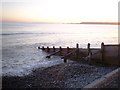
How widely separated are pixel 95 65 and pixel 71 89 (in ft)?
23.0

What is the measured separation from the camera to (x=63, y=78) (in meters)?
15.0

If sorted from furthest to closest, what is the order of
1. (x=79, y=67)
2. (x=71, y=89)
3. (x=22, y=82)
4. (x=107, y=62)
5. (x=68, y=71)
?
(x=107, y=62)
(x=79, y=67)
(x=68, y=71)
(x=22, y=82)
(x=71, y=89)

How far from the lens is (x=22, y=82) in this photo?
14844 millimetres

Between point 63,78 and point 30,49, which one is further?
point 30,49

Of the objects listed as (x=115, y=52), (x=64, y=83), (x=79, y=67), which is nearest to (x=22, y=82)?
(x=64, y=83)

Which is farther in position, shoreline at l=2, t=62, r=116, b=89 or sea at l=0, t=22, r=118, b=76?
sea at l=0, t=22, r=118, b=76

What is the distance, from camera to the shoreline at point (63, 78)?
13.5 m

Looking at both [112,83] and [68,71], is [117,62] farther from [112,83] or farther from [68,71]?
[112,83]

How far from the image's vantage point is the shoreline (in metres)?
13.5

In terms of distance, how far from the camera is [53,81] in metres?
14.4

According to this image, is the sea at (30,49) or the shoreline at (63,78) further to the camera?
the sea at (30,49)

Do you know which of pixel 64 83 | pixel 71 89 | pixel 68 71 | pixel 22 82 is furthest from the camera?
pixel 68 71

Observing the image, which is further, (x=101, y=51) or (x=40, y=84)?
(x=101, y=51)

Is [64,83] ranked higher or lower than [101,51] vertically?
lower
